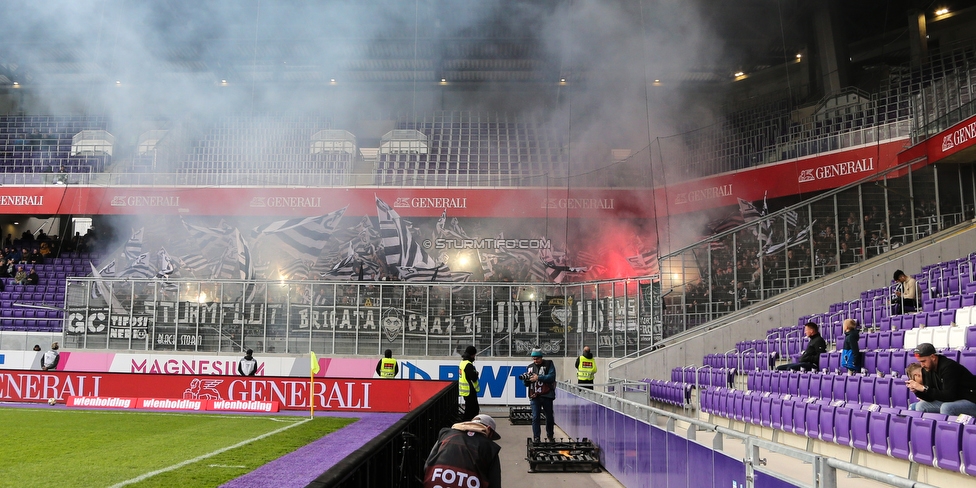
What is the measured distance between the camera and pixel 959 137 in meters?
16.0

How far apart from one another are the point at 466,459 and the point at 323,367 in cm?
1710

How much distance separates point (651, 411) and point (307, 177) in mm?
22188

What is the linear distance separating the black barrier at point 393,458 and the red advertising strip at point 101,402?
1093 centimetres

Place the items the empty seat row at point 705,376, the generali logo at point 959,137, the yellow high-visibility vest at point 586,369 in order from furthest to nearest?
1. the generali logo at point 959,137
2. the yellow high-visibility vest at point 586,369
3. the empty seat row at point 705,376

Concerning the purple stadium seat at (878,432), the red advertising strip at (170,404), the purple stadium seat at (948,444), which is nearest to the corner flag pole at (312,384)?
the red advertising strip at (170,404)

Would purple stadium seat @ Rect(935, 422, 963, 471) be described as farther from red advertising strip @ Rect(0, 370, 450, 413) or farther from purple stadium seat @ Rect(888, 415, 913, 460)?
red advertising strip @ Rect(0, 370, 450, 413)

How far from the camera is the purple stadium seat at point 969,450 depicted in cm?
484

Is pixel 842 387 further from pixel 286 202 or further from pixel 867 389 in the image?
pixel 286 202

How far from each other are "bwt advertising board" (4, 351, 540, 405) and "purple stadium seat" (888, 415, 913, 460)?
1320 centimetres

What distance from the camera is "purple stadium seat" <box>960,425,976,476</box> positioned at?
4844 millimetres

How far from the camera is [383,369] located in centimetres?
1698

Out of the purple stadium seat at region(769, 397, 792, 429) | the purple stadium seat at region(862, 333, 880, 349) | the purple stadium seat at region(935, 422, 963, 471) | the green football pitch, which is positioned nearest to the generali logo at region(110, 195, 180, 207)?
the green football pitch

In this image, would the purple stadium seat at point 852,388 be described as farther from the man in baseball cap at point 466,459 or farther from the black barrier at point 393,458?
the man in baseball cap at point 466,459

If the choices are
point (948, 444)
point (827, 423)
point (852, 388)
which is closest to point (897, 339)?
point (852, 388)
